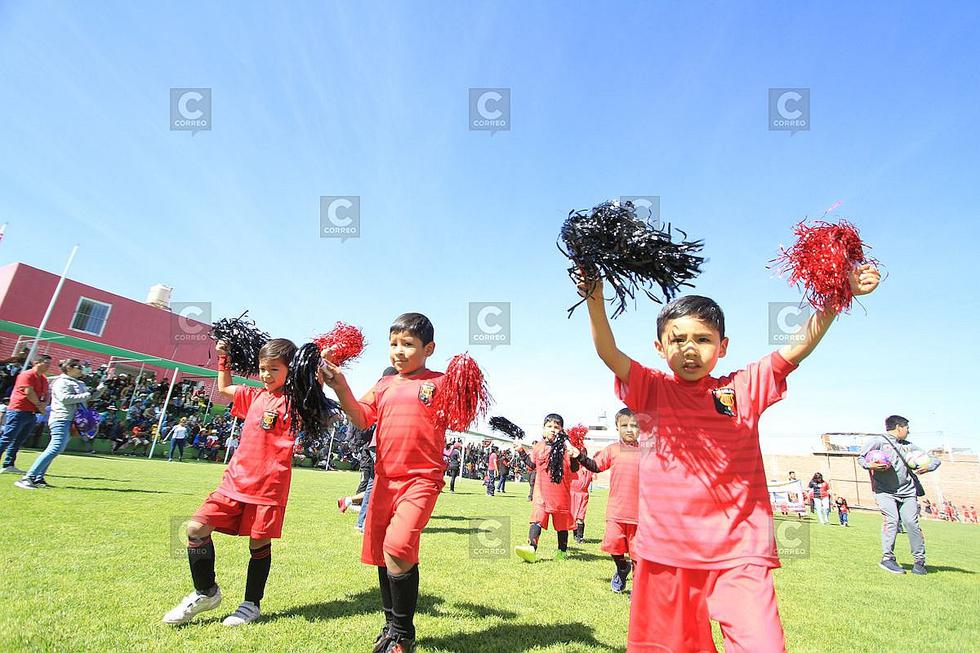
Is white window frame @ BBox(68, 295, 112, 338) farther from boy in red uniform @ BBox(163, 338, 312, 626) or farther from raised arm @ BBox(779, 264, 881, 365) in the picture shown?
raised arm @ BBox(779, 264, 881, 365)

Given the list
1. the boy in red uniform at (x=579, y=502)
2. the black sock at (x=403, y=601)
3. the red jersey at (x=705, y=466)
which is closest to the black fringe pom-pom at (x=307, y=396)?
the black sock at (x=403, y=601)

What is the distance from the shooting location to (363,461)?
895 cm

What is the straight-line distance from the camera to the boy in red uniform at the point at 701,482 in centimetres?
219

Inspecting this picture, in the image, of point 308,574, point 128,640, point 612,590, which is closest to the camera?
point 128,640

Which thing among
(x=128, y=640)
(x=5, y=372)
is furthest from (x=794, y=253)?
(x=5, y=372)

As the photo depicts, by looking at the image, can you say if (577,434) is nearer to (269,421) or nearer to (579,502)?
Answer: (579,502)

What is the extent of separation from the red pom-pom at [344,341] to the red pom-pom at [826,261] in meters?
3.61

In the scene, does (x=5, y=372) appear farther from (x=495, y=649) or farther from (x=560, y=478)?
(x=495, y=649)

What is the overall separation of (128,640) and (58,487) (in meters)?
8.20

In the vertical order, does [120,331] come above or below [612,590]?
above

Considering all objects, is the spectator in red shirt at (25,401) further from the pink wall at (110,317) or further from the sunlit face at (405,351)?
the pink wall at (110,317)

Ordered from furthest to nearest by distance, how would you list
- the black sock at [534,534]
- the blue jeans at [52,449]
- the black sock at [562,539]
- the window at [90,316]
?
1. the window at [90,316]
2. the blue jeans at [52,449]
3. the black sock at [562,539]
4. the black sock at [534,534]

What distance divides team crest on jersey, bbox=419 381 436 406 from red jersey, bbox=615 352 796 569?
1.49 metres

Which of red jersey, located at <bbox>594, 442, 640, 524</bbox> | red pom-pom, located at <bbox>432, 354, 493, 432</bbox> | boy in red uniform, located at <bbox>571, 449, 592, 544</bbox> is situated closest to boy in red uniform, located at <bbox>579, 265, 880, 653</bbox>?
red pom-pom, located at <bbox>432, 354, 493, 432</bbox>
